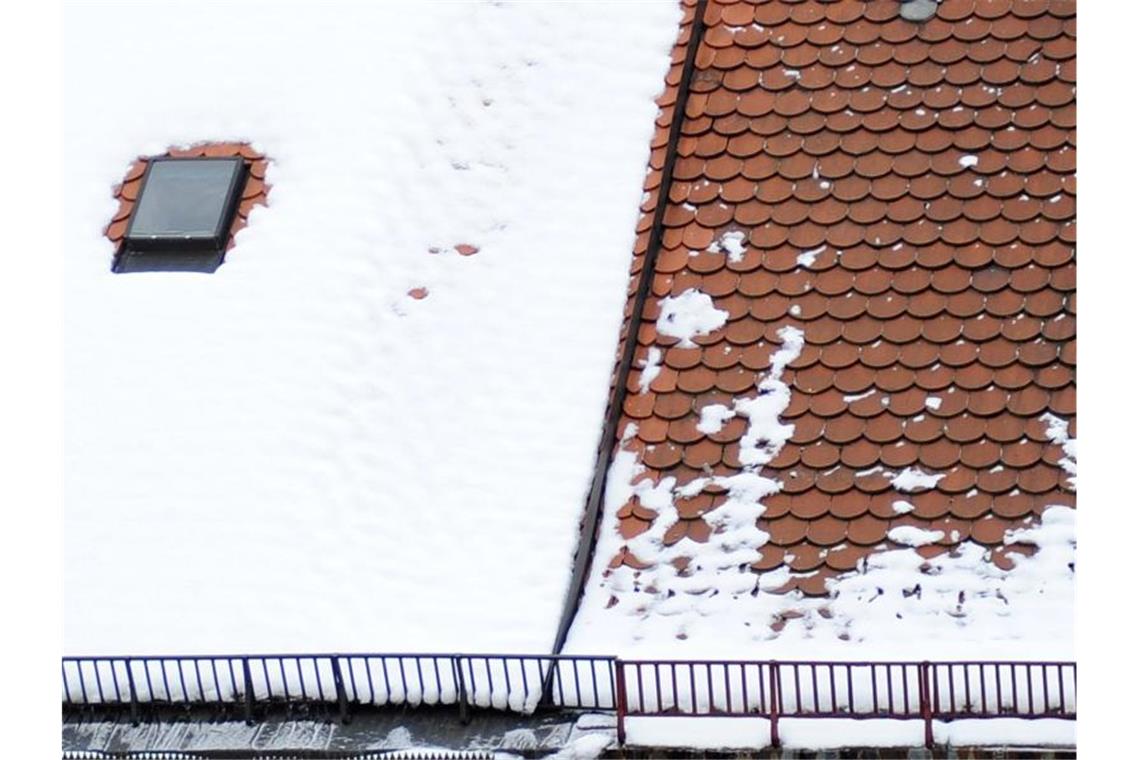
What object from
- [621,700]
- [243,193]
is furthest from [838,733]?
[243,193]

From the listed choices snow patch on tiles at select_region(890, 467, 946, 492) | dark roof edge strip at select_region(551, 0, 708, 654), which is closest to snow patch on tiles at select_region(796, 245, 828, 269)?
dark roof edge strip at select_region(551, 0, 708, 654)

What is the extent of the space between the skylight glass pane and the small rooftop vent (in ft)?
13.0

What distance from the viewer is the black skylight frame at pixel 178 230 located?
12.3 meters

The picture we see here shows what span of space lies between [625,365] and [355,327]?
1.52m

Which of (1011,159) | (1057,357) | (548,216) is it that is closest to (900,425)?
(1057,357)

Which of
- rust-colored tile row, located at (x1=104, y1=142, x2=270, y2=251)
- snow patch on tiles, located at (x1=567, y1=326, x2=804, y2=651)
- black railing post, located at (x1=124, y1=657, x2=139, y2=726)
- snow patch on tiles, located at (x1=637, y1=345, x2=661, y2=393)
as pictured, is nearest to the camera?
black railing post, located at (x1=124, y1=657, x2=139, y2=726)

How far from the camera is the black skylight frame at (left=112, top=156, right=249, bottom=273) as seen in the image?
12266 millimetres

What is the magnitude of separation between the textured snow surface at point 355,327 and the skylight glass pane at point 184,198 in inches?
8.4

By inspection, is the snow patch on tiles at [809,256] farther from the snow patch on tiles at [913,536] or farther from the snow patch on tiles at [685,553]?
the snow patch on tiles at [913,536]

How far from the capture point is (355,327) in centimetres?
1188

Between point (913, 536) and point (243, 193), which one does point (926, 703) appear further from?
point (243, 193)

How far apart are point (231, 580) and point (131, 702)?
0.81 m

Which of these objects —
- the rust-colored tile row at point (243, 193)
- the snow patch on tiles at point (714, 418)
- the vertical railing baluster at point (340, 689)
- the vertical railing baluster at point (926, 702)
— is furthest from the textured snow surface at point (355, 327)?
the vertical railing baluster at point (926, 702)

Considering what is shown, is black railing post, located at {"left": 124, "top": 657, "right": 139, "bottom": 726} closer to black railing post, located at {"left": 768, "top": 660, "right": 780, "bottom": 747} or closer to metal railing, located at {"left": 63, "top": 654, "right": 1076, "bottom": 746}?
metal railing, located at {"left": 63, "top": 654, "right": 1076, "bottom": 746}
